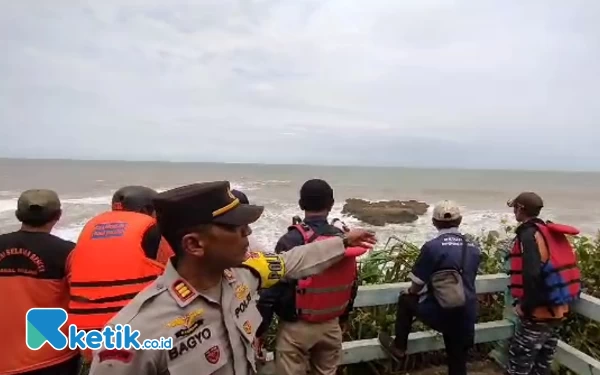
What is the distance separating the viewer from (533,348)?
3.86 metres

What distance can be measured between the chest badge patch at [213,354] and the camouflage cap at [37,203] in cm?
179

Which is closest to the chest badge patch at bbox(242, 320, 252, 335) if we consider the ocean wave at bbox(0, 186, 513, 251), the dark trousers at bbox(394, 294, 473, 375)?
the dark trousers at bbox(394, 294, 473, 375)

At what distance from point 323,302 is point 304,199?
734 mm

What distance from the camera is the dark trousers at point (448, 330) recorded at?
12.3 feet

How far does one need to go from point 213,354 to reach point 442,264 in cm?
237

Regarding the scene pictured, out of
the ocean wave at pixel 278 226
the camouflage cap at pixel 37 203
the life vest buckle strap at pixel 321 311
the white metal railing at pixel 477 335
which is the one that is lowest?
the ocean wave at pixel 278 226

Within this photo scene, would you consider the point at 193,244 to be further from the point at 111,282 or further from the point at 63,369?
the point at 63,369

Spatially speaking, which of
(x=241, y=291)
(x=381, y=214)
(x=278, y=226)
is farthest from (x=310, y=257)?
(x=381, y=214)

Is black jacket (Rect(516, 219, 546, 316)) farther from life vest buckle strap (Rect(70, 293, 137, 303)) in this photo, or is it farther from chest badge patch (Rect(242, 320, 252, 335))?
life vest buckle strap (Rect(70, 293, 137, 303))

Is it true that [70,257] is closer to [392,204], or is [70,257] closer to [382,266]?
[382,266]

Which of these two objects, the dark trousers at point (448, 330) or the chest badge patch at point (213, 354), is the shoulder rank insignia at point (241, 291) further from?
the dark trousers at point (448, 330)

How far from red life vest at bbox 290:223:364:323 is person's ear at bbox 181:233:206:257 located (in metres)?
1.41

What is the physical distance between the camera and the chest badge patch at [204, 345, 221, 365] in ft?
5.65

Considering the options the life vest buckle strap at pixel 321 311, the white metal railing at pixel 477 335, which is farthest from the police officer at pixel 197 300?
the white metal railing at pixel 477 335
